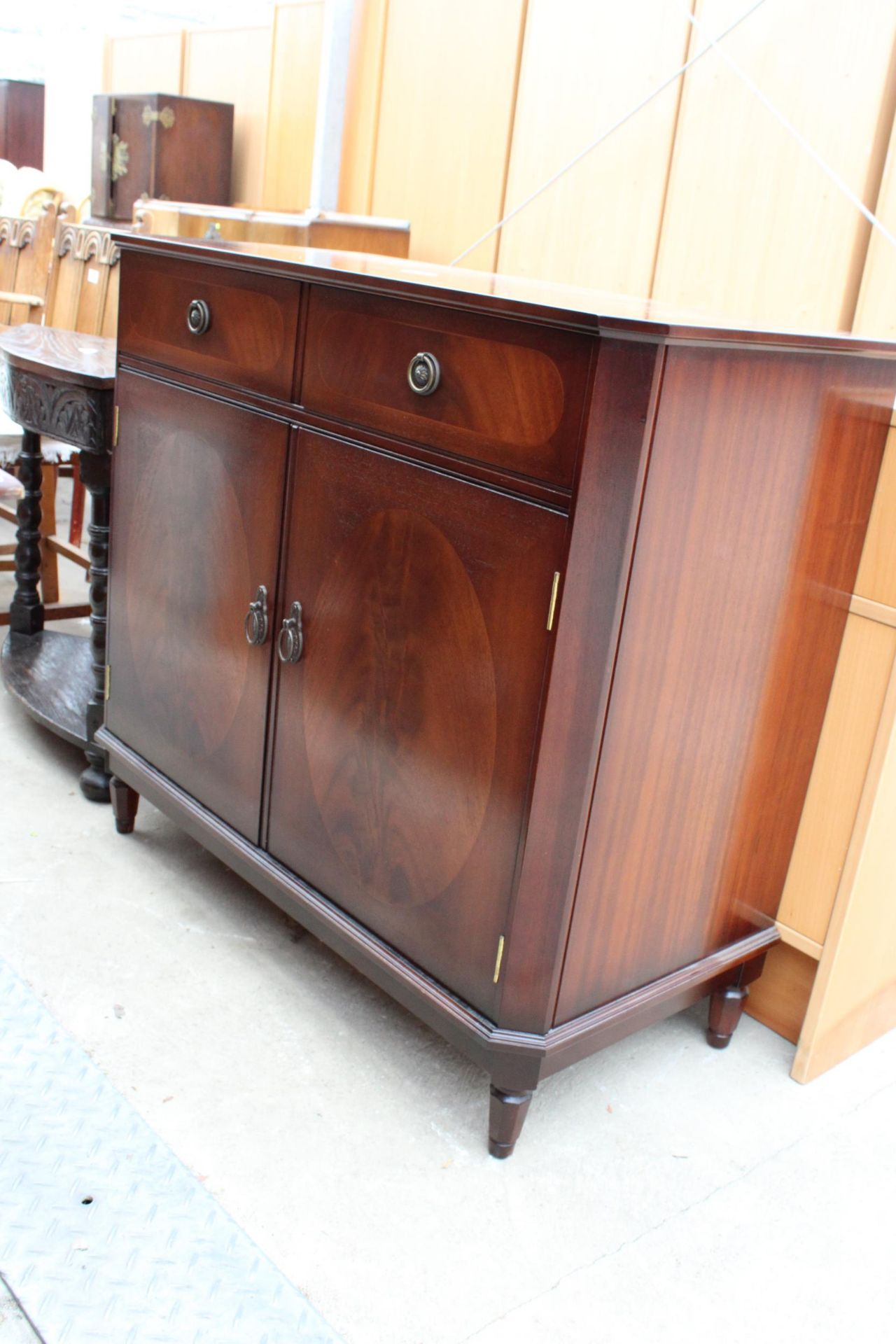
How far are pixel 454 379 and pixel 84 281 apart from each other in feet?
8.73

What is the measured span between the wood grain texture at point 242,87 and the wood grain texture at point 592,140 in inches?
84.5

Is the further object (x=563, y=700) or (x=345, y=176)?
(x=345, y=176)

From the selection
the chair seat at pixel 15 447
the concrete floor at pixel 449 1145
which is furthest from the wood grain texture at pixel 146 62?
the concrete floor at pixel 449 1145

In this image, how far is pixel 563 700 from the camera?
5.04 ft

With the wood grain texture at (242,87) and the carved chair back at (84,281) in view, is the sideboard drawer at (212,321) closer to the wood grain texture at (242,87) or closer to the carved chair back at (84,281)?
the carved chair back at (84,281)

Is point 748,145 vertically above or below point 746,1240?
above

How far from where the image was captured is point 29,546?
10.3ft

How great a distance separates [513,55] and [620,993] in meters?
2.33

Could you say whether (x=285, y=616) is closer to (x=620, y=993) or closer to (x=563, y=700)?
(x=563, y=700)

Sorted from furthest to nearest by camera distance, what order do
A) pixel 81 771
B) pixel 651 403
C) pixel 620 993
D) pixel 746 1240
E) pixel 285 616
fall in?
pixel 81 771, pixel 285 616, pixel 620 993, pixel 746 1240, pixel 651 403

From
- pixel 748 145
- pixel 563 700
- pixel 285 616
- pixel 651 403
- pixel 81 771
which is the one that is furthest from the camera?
pixel 81 771

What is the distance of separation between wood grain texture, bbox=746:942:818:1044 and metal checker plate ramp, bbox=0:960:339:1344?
3.56 feet

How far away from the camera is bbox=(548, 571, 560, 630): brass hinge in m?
1.49

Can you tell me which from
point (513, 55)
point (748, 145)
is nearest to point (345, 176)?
point (513, 55)
